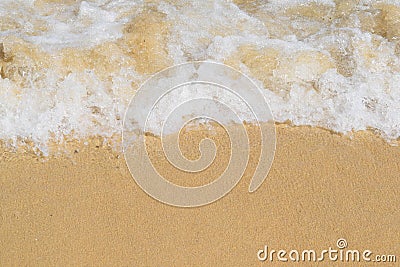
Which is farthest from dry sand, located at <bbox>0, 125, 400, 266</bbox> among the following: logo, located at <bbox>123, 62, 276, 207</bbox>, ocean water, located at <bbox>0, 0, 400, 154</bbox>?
ocean water, located at <bbox>0, 0, 400, 154</bbox>

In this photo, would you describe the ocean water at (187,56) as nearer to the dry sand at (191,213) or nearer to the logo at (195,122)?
Result: the logo at (195,122)

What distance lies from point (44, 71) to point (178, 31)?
2.92ft

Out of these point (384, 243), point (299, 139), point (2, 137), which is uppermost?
point (2, 137)

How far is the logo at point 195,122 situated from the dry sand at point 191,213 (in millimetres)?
51

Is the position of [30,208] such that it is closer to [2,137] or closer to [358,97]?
[2,137]

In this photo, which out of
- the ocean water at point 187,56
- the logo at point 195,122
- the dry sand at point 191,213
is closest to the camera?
the dry sand at point 191,213

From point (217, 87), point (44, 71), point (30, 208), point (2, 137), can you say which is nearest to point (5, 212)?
point (30, 208)

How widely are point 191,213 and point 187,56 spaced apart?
1.16 metres

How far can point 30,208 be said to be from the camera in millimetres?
2203

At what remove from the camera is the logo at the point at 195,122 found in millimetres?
2297

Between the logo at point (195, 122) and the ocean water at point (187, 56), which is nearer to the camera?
the logo at point (195, 122)

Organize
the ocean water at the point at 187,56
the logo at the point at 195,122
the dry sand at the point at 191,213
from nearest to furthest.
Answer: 1. the dry sand at the point at 191,213
2. the logo at the point at 195,122
3. the ocean water at the point at 187,56

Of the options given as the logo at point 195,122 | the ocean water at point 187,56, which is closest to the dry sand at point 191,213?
the logo at point 195,122

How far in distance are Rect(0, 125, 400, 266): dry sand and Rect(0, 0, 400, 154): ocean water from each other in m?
0.25
